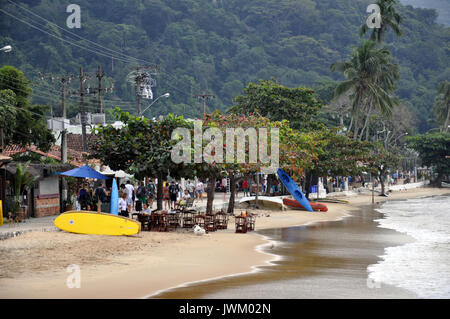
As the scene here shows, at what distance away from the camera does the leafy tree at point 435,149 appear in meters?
73.6

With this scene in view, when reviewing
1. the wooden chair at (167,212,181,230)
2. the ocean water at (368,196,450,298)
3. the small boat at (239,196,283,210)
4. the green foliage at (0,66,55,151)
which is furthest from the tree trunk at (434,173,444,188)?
the wooden chair at (167,212,181,230)

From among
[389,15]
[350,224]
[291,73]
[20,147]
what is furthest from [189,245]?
[291,73]

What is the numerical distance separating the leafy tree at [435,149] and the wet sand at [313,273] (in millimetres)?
53671

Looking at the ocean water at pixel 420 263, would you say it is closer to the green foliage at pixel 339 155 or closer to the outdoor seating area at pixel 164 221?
the outdoor seating area at pixel 164 221

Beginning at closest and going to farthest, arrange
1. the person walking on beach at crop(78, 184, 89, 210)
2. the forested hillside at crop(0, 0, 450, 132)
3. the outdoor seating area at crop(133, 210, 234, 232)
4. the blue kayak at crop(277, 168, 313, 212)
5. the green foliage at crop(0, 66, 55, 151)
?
1. the outdoor seating area at crop(133, 210, 234, 232)
2. the person walking on beach at crop(78, 184, 89, 210)
3. the green foliage at crop(0, 66, 55, 151)
4. the blue kayak at crop(277, 168, 313, 212)
5. the forested hillside at crop(0, 0, 450, 132)

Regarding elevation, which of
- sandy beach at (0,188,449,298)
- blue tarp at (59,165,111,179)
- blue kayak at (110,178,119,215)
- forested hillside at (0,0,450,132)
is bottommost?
sandy beach at (0,188,449,298)

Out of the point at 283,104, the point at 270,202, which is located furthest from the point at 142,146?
the point at 283,104

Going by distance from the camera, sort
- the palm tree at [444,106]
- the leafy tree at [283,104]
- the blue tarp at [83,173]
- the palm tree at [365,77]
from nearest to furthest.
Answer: the blue tarp at [83,173], the leafy tree at [283,104], the palm tree at [365,77], the palm tree at [444,106]

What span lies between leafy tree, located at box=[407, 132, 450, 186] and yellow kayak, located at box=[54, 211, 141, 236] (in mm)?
61394

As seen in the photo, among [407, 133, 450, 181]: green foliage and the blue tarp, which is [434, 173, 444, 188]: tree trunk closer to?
[407, 133, 450, 181]: green foliage

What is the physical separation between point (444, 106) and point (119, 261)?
8473 centimetres

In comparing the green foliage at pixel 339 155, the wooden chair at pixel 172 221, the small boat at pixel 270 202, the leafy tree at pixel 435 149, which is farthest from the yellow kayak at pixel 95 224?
the leafy tree at pixel 435 149

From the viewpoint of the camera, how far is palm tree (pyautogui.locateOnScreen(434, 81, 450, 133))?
3521 inches
